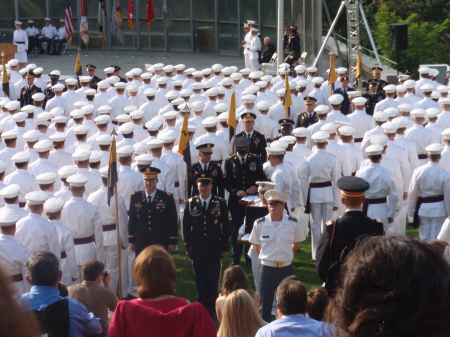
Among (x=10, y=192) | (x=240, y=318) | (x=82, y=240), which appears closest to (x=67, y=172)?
(x=10, y=192)

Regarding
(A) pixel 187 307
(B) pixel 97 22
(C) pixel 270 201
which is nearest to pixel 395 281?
(A) pixel 187 307

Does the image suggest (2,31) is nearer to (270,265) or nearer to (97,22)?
(97,22)

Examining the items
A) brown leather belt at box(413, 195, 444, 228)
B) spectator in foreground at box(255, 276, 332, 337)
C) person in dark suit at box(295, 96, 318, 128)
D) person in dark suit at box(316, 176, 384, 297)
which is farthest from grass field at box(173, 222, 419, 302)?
spectator in foreground at box(255, 276, 332, 337)

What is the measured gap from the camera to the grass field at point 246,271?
36.8 feet

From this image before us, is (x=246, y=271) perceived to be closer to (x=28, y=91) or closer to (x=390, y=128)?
(x=390, y=128)

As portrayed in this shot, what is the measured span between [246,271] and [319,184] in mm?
1674

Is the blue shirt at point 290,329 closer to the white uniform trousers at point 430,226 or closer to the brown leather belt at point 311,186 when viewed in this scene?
→ the white uniform trousers at point 430,226

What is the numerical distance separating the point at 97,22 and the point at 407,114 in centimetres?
2105

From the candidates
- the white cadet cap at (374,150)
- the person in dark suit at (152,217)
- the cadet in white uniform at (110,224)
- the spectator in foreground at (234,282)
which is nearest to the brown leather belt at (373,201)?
the white cadet cap at (374,150)

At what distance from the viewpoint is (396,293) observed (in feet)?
7.48

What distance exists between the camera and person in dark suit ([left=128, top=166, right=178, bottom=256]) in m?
10.7

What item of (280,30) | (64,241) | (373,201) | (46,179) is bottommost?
(373,201)

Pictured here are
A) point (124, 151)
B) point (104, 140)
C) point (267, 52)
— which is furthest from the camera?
point (267, 52)

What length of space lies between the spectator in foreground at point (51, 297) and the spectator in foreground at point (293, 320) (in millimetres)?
1374
